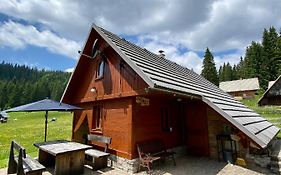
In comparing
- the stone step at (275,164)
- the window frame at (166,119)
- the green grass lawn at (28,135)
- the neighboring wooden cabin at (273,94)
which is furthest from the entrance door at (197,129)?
the green grass lawn at (28,135)

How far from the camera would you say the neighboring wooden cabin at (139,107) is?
779 centimetres

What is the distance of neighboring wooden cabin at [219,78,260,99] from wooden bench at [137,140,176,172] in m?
47.7

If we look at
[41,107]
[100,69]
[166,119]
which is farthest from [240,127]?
[41,107]

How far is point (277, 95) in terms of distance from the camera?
9750 mm

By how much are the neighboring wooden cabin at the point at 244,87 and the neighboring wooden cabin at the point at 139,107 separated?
44755 millimetres

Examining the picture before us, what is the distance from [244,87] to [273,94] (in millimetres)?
46034

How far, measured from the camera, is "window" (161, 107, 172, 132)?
31.6ft

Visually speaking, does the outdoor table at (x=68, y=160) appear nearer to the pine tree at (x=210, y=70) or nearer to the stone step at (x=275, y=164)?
the stone step at (x=275, y=164)

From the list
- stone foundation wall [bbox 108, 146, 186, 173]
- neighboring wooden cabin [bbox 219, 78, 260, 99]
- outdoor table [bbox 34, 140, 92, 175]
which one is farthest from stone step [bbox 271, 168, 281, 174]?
neighboring wooden cabin [bbox 219, 78, 260, 99]

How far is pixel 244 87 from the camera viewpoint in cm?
5128

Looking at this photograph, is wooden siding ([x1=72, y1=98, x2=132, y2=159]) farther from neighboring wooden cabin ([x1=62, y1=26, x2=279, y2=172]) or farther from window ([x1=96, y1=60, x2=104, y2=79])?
window ([x1=96, y1=60, x2=104, y2=79])

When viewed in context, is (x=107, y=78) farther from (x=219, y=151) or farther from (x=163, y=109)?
(x=219, y=151)

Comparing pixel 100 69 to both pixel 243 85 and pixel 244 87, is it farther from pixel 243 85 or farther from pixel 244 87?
pixel 243 85

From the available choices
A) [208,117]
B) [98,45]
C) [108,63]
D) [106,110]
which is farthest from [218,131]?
[98,45]
